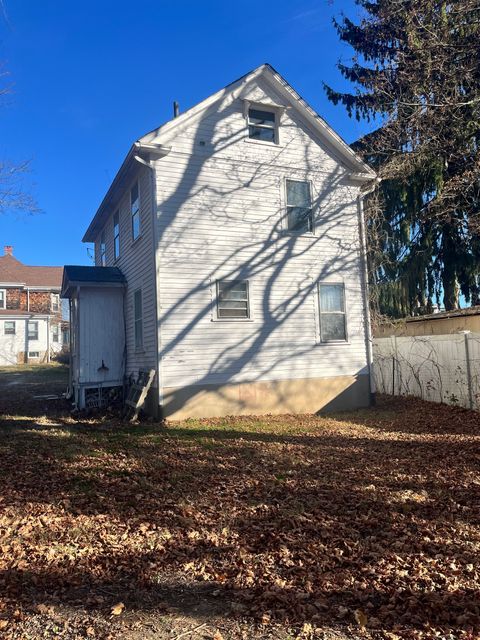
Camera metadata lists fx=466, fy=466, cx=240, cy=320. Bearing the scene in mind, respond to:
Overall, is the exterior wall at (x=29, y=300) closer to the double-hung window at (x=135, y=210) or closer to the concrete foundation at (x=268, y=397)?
the double-hung window at (x=135, y=210)

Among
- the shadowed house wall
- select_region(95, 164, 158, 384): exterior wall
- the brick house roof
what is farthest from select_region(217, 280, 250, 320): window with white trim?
the brick house roof

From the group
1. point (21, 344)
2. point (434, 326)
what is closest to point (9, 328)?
point (21, 344)

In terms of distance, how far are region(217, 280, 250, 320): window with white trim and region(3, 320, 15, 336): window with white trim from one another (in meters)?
25.3

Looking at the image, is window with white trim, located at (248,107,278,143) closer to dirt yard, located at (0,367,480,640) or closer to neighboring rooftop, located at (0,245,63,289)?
dirt yard, located at (0,367,480,640)

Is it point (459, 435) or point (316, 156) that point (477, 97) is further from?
point (459, 435)

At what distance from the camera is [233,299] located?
11.4 m

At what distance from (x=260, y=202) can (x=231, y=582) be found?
9737mm

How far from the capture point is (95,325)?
12.6 meters

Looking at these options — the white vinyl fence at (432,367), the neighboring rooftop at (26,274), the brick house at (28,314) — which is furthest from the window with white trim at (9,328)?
the white vinyl fence at (432,367)

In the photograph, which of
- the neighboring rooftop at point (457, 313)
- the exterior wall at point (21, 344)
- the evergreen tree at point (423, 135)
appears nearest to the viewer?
the evergreen tree at point (423, 135)

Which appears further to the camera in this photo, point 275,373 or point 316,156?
point 316,156

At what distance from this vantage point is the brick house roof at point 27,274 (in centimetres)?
3481

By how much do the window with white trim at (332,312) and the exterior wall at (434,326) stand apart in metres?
Answer: 2.72

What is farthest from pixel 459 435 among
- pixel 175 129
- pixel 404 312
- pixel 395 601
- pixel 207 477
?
pixel 404 312
